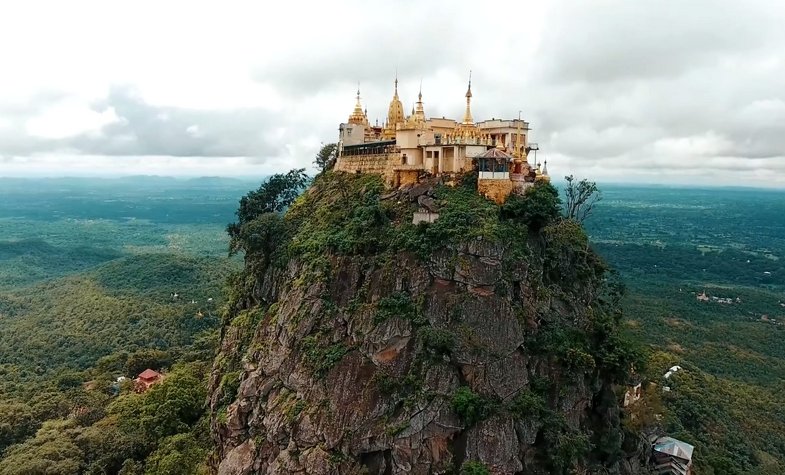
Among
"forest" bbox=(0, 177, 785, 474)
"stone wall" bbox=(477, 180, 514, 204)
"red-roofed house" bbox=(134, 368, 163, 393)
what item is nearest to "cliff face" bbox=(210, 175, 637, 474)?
"stone wall" bbox=(477, 180, 514, 204)

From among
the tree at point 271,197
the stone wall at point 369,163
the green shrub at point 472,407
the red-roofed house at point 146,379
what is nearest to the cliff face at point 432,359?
the green shrub at point 472,407

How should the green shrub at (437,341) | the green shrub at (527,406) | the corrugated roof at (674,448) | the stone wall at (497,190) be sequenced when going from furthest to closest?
1. the corrugated roof at (674,448)
2. the stone wall at (497,190)
3. the green shrub at (437,341)
4. the green shrub at (527,406)

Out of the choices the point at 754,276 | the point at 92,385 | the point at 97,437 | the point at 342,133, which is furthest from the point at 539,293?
the point at 754,276

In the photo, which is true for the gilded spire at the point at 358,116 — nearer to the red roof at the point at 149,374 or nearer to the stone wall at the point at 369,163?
the stone wall at the point at 369,163

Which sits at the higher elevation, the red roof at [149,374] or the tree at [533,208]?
the tree at [533,208]

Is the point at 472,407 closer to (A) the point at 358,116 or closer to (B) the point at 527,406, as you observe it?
(B) the point at 527,406

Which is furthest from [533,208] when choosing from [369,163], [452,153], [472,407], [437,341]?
[369,163]

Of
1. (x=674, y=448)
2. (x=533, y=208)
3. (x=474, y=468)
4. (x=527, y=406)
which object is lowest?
(x=674, y=448)
